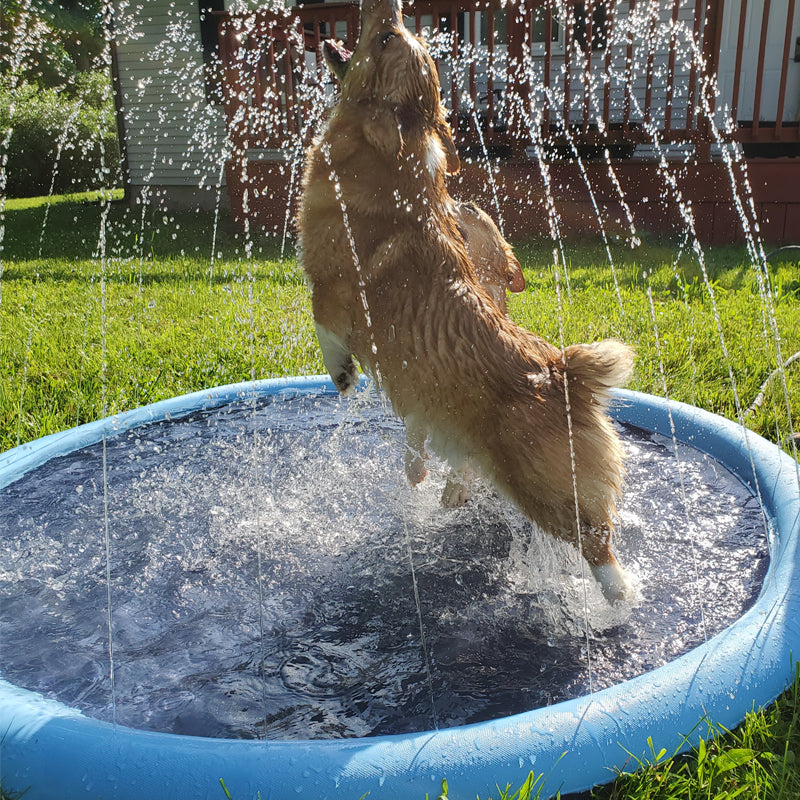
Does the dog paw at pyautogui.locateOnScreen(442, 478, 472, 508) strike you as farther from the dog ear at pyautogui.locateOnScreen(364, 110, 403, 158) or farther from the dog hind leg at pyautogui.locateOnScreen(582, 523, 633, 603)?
the dog ear at pyautogui.locateOnScreen(364, 110, 403, 158)

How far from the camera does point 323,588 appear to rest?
102 inches

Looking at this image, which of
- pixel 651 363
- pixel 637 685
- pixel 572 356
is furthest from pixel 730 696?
pixel 651 363

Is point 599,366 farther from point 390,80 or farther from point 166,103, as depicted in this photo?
point 166,103

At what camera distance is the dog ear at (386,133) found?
2.59m

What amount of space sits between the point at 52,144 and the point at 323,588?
20485 millimetres

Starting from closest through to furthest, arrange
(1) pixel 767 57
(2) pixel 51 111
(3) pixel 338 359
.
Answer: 1. (3) pixel 338 359
2. (1) pixel 767 57
3. (2) pixel 51 111

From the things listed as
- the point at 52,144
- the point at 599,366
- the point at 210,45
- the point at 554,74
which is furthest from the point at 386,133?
the point at 52,144

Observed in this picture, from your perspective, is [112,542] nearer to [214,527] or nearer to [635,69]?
[214,527]

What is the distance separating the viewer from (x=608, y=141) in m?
8.91

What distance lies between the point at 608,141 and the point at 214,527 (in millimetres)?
7694

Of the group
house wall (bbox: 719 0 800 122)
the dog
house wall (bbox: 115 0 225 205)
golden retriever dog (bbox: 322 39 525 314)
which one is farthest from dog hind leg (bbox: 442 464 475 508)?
house wall (bbox: 115 0 225 205)

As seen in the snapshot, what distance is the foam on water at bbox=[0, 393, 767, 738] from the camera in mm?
2061

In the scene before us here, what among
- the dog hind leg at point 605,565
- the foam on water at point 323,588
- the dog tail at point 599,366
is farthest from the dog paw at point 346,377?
the dog hind leg at point 605,565

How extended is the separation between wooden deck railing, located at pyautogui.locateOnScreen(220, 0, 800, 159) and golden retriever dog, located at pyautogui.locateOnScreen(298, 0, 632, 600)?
20.0ft
